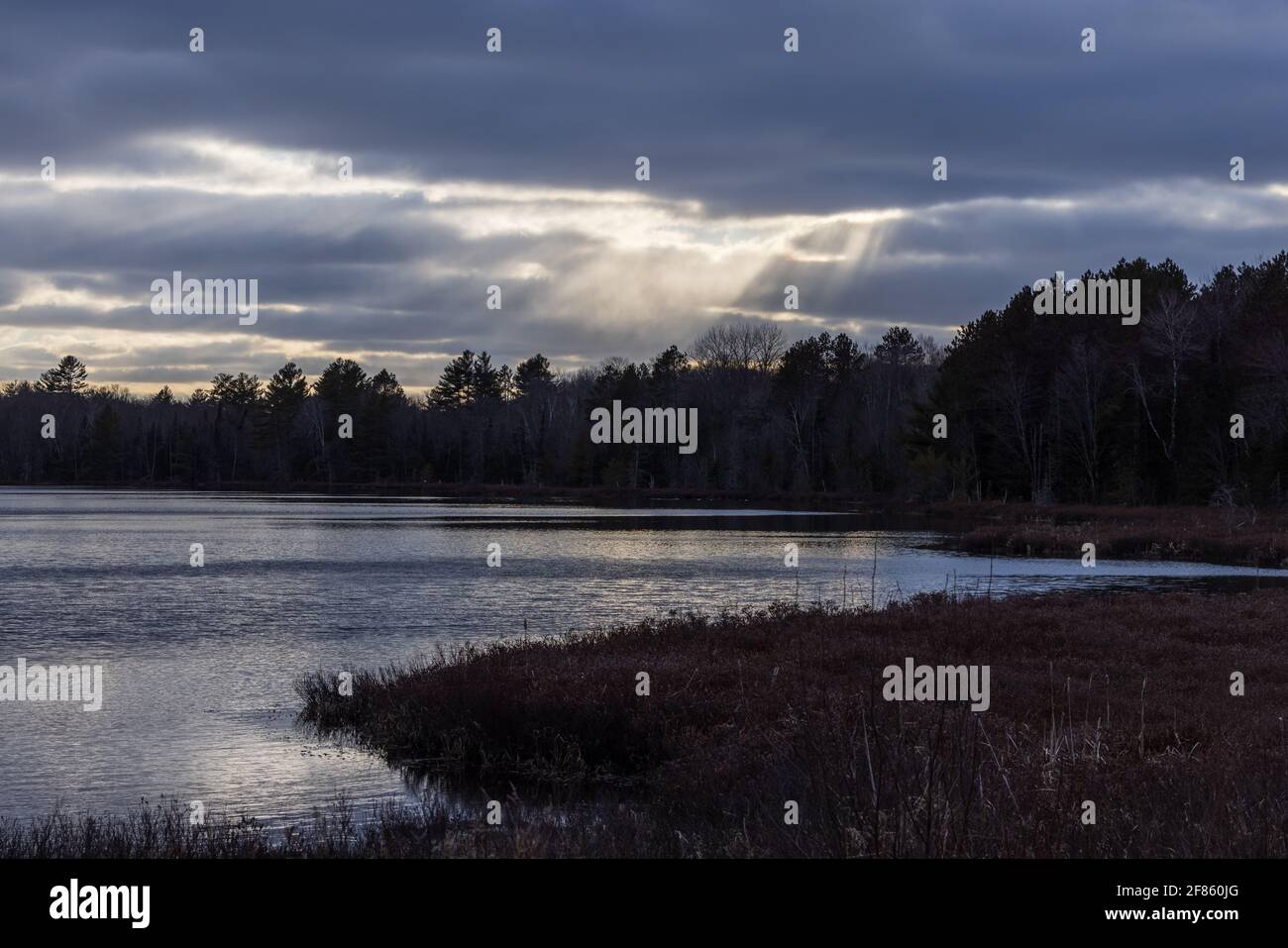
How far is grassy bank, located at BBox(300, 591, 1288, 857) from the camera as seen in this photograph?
1006 centimetres

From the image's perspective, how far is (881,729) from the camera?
14680 mm

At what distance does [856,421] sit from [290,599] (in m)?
101

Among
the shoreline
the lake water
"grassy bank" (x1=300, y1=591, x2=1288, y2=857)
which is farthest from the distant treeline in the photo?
"grassy bank" (x1=300, y1=591, x2=1288, y2=857)

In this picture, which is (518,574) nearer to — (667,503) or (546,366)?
(667,503)

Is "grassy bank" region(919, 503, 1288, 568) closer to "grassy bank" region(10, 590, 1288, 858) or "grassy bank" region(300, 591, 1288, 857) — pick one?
Result: "grassy bank" region(300, 591, 1288, 857)

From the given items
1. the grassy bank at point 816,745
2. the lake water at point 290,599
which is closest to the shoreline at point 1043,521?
the lake water at point 290,599

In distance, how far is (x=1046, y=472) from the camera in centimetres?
9569

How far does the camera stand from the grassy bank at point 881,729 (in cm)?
1006

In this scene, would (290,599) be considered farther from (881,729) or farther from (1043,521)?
(1043,521)

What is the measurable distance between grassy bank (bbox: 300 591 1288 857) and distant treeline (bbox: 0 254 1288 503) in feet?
189

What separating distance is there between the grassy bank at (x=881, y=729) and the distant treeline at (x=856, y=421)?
57.7 m

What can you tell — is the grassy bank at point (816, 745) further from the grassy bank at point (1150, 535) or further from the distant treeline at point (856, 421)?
the distant treeline at point (856, 421)
